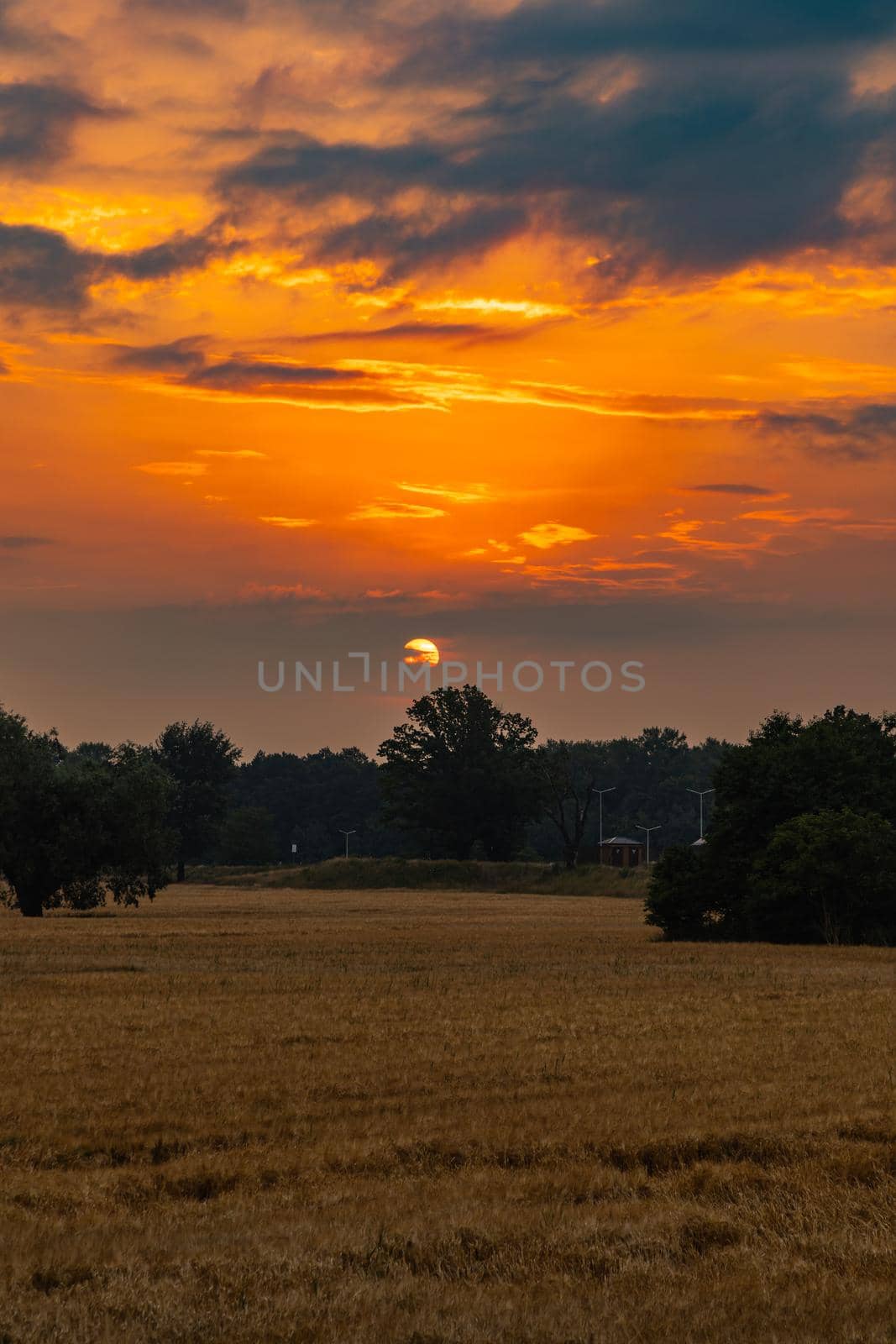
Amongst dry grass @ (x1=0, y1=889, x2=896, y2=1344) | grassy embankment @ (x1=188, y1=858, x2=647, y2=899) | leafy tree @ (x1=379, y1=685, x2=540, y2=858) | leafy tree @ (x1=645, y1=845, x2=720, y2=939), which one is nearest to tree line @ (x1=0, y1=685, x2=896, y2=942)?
leafy tree @ (x1=645, y1=845, x2=720, y2=939)

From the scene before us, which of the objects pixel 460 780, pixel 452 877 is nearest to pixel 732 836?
pixel 452 877

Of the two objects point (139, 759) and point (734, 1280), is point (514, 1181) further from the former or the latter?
point (139, 759)

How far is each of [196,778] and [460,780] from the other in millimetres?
35830

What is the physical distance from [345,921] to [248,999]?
148 feet

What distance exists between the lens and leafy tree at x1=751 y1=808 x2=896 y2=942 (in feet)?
192

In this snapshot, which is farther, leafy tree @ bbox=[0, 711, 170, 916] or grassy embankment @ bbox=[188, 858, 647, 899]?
grassy embankment @ bbox=[188, 858, 647, 899]

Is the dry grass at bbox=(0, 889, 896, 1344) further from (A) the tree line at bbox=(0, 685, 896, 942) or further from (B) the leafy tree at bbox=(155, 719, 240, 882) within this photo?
(B) the leafy tree at bbox=(155, 719, 240, 882)

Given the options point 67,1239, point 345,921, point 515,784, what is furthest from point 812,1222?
point 515,784

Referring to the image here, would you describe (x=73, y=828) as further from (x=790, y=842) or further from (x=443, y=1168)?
(x=443, y=1168)

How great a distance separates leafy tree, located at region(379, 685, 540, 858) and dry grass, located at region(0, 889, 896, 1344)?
474 ft

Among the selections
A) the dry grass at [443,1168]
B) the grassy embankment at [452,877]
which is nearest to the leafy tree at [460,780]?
the grassy embankment at [452,877]

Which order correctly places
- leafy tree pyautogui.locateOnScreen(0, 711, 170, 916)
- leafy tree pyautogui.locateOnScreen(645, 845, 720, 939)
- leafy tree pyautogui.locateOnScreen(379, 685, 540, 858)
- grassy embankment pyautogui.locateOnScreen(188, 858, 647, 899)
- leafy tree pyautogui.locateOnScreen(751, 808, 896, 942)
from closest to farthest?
leafy tree pyautogui.locateOnScreen(751, 808, 896, 942) < leafy tree pyautogui.locateOnScreen(645, 845, 720, 939) < leafy tree pyautogui.locateOnScreen(0, 711, 170, 916) < grassy embankment pyautogui.locateOnScreen(188, 858, 647, 899) < leafy tree pyautogui.locateOnScreen(379, 685, 540, 858)

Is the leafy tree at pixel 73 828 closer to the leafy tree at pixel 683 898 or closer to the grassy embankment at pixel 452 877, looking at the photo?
the leafy tree at pixel 683 898

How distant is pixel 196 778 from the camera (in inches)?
7451
